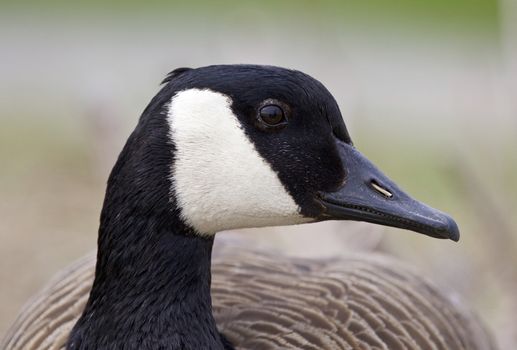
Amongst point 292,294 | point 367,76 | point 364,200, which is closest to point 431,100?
point 367,76

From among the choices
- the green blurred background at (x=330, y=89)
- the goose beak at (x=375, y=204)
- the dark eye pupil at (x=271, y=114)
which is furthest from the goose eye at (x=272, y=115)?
the green blurred background at (x=330, y=89)

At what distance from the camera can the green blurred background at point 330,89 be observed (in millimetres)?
5957

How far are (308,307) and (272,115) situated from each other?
97cm

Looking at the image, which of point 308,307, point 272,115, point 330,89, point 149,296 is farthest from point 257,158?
point 330,89

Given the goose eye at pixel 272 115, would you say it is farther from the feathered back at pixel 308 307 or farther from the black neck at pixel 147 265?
the feathered back at pixel 308 307

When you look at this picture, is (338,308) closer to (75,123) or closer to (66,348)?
(66,348)

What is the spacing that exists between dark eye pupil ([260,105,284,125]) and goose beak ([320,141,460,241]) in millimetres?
221

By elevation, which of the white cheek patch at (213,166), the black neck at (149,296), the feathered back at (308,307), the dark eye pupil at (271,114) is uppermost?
the dark eye pupil at (271,114)

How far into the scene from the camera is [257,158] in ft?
9.36

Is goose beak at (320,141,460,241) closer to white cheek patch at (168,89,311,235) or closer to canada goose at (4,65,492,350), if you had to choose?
canada goose at (4,65,492,350)

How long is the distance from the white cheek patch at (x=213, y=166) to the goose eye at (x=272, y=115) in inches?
3.1

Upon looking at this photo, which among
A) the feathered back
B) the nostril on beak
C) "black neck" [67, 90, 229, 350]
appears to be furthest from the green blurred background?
"black neck" [67, 90, 229, 350]

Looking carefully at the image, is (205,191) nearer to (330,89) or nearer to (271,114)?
(271,114)

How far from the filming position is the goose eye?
2827 millimetres
